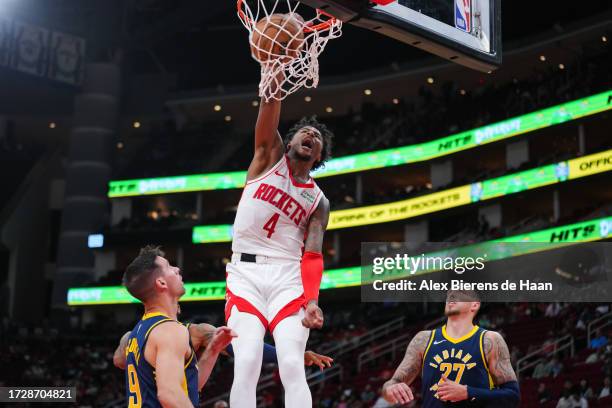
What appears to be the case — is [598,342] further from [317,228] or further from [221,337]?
[221,337]

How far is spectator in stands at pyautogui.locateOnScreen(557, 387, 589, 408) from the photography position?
53.3 ft

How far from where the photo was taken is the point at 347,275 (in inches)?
1502

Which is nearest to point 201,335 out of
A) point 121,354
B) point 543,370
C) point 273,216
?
point 121,354

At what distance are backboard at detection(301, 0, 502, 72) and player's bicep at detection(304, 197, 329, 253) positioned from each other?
140 centimetres

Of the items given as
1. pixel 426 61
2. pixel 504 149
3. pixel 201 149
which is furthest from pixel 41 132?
pixel 504 149

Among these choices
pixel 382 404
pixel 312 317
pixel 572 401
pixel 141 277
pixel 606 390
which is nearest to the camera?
pixel 141 277

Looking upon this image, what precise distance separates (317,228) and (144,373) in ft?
6.93

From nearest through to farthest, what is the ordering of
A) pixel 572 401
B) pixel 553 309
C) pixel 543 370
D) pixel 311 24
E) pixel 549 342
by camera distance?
pixel 311 24
pixel 572 401
pixel 543 370
pixel 549 342
pixel 553 309

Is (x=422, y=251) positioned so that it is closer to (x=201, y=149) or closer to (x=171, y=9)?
(x=201, y=149)

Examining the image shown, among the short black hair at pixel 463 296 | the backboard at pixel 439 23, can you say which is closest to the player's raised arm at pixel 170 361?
the backboard at pixel 439 23

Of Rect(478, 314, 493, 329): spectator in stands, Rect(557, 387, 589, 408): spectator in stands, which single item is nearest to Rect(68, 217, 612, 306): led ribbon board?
Rect(478, 314, 493, 329): spectator in stands

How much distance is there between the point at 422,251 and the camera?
122ft

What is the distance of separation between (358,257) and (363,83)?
9188mm

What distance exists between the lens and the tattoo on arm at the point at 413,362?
743cm
